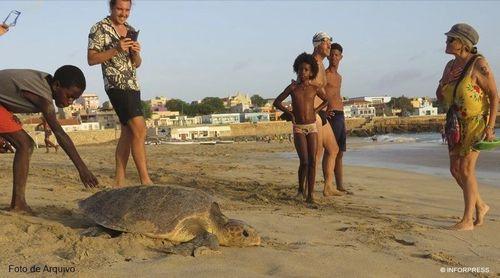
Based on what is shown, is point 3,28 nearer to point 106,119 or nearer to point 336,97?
point 336,97

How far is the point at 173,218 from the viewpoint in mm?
3316

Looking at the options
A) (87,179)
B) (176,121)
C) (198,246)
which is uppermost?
(176,121)

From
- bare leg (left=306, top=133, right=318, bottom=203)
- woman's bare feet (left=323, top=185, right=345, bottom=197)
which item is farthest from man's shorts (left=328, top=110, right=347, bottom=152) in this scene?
bare leg (left=306, top=133, right=318, bottom=203)

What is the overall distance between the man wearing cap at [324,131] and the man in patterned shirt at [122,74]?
7.23ft

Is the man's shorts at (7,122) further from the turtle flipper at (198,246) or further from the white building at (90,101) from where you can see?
the white building at (90,101)

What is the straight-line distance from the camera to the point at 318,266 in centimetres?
291

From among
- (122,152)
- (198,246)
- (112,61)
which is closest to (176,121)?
(122,152)

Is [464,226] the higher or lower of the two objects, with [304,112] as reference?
lower

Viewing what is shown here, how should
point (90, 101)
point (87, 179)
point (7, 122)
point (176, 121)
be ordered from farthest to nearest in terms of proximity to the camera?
1. point (90, 101)
2. point (176, 121)
3. point (7, 122)
4. point (87, 179)

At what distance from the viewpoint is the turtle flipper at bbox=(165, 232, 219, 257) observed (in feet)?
9.94

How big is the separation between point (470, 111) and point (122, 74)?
3.22 m

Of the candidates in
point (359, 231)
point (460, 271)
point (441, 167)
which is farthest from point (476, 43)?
point (441, 167)

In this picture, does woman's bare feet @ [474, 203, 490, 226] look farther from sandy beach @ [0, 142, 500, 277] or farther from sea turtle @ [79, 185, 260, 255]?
sea turtle @ [79, 185, 260, 255]

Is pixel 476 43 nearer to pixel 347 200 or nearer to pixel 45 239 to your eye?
pixel 347 200
